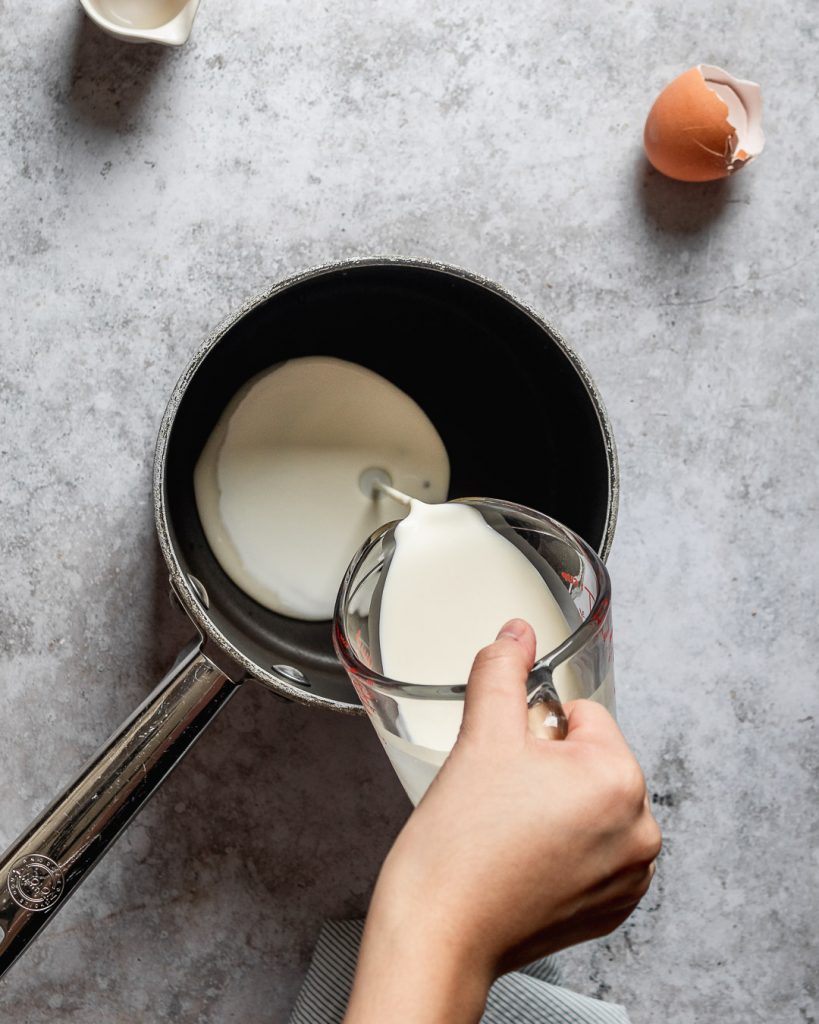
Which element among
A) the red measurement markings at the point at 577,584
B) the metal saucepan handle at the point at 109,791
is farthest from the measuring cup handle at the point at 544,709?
the metal saucepan handle at the point at 109,791

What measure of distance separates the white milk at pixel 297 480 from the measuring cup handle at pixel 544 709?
1.09ft

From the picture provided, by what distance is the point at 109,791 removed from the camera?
2.22ft

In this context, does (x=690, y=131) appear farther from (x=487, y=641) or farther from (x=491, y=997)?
(x=491, y=997)

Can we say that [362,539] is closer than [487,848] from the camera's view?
No

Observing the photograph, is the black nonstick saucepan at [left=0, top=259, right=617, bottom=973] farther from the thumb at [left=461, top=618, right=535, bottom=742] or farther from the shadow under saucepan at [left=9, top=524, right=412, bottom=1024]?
the thumb at [left=461, top=618, right=535, bottom=742]

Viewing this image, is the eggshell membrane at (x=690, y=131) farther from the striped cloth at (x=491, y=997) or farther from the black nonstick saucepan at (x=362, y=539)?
the striped cloth at (x=491, y=997)

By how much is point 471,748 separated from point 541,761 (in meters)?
0.04

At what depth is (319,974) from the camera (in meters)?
0.82

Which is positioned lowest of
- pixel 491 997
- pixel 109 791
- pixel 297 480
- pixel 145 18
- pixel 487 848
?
pixel 491 997

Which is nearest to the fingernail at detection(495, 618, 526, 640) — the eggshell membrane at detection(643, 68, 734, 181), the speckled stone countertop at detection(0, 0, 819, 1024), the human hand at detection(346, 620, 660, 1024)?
the human hand at detection(346, 620, 660, 1024)

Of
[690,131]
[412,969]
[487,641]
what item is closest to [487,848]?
[412,969]

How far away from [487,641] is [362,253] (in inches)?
14.9

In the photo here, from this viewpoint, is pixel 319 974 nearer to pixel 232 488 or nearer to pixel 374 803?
pixel 374 803

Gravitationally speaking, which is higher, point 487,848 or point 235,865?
point 487,848
